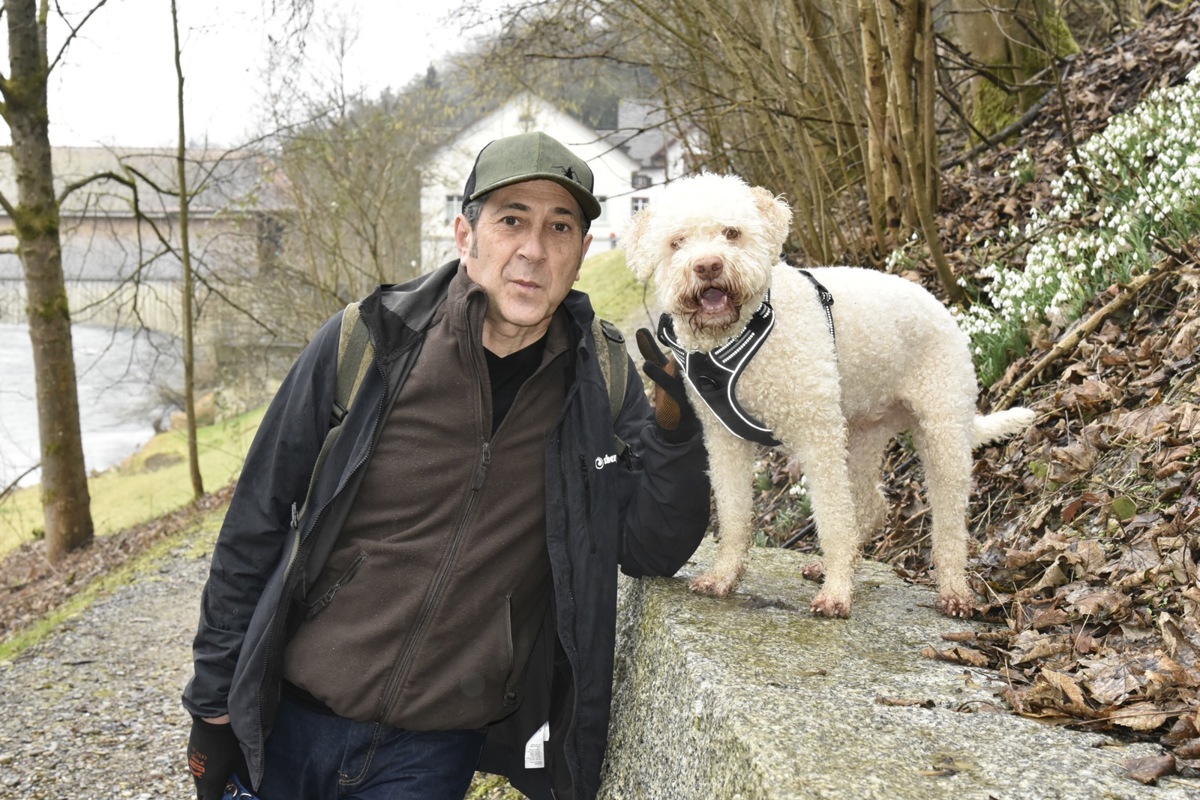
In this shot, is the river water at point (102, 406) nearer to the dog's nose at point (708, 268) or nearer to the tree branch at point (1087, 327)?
the tree branch at point (1087, 327)

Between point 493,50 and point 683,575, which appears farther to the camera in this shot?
point 493,50

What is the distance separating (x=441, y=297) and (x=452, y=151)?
27.7 metres

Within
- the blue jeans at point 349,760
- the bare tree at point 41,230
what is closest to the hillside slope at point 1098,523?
the blue jeans at point 349,760

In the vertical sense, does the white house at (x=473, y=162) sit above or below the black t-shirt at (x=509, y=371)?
above

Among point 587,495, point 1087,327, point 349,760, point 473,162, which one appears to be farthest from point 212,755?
point 473,162

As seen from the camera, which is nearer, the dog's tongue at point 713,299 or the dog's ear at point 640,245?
the dog's tongue at point 713,299

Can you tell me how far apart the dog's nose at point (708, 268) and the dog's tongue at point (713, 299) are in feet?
0.18

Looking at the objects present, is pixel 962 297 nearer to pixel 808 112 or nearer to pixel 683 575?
pixel 808 112

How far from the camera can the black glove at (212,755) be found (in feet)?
9.65

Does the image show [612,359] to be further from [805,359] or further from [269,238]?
[269,238]

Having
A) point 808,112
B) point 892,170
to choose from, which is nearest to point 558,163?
point 892,170

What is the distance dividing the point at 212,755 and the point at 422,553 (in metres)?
0.95

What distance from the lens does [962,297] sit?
6.21 metres

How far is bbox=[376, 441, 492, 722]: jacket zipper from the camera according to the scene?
9.29 feet
